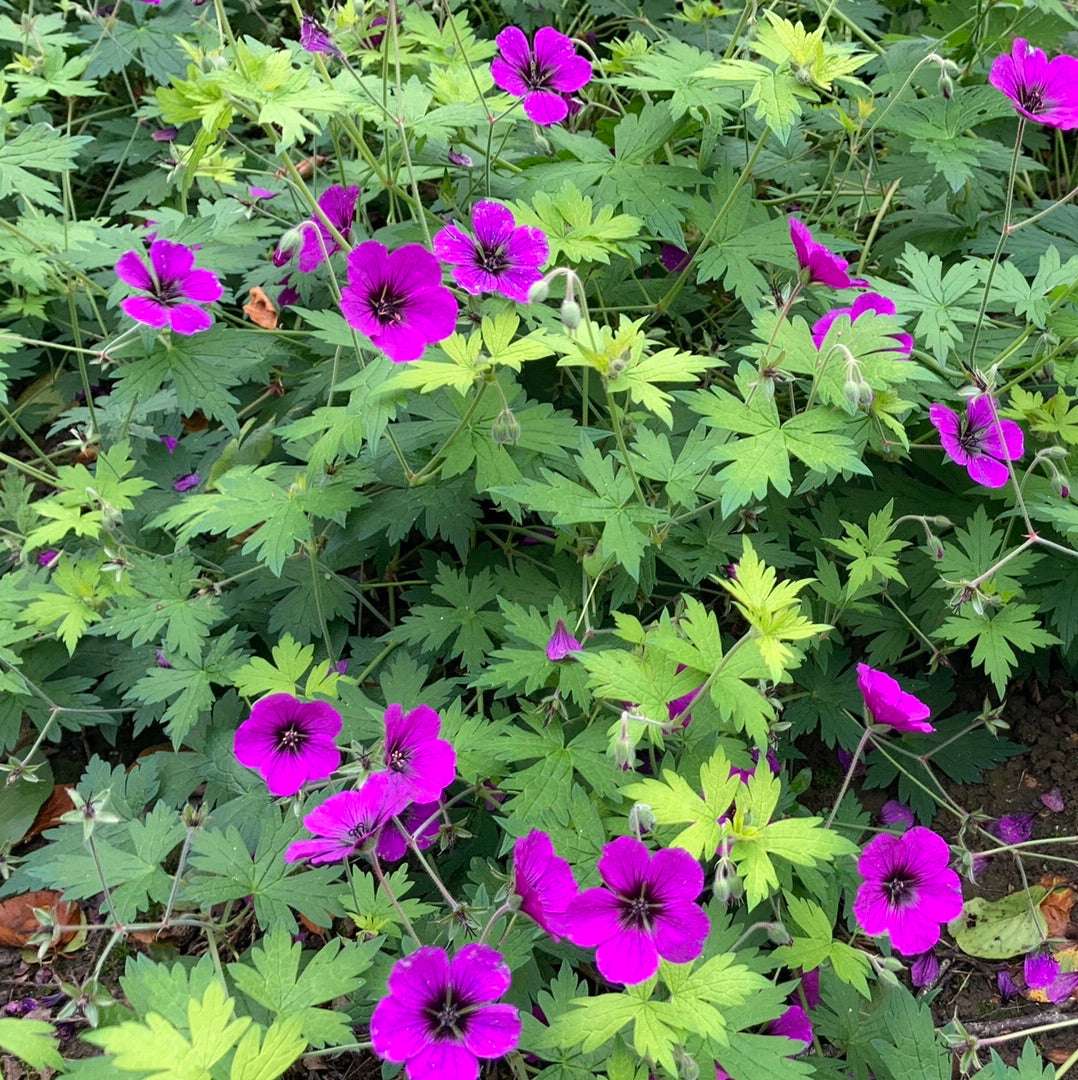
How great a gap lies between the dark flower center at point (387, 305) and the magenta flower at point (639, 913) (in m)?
0.93

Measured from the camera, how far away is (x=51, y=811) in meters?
2.42

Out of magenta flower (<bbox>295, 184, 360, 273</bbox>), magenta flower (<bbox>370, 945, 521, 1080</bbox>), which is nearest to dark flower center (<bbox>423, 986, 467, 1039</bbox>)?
magenta flower (<bbox>370, 945, 521, 1080</bbox>)

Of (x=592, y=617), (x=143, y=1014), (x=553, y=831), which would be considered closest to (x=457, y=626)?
(x=592, y=617)

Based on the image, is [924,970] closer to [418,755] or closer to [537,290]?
[418,755]

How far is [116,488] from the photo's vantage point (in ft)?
7.59

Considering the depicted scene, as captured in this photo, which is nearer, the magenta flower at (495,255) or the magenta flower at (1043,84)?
the magenta flower at (495,255)

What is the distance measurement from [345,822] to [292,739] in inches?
10.2

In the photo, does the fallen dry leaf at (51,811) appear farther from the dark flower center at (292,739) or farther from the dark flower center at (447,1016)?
the dark flower center at (447,1016)

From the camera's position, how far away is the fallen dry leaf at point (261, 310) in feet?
9.15

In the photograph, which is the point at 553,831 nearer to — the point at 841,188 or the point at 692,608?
the point at 692,608

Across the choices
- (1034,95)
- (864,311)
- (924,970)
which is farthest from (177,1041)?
(1034,95)

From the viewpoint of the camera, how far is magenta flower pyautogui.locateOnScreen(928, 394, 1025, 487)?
2.10m

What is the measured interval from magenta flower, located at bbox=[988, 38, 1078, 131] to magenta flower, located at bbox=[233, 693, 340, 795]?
1681 millimetres

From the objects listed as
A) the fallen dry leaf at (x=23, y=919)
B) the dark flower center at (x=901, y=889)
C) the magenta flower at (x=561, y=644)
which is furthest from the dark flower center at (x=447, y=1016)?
the fallen dry leaf at (x=23, y=919)
